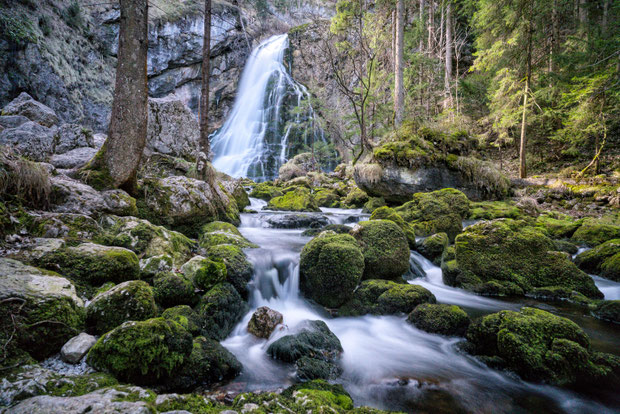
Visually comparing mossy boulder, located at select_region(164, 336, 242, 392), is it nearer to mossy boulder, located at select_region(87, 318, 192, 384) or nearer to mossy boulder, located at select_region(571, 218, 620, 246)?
mossy boulder, located at select_region(87, 318, 192, 384)

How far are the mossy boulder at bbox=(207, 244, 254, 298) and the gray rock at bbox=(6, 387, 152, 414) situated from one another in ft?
9.72

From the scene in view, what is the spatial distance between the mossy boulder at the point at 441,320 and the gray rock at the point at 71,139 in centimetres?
928

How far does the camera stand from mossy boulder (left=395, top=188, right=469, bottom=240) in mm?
8711

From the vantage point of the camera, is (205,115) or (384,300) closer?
(384,300)

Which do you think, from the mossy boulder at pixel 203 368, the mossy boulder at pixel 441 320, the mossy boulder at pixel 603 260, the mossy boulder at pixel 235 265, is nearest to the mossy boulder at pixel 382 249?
the mossy boulder at pixel 441 320

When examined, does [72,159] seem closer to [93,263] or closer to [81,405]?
[93,263]

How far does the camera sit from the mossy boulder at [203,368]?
2607 mm

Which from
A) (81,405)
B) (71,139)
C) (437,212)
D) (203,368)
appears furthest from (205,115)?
(437,212)

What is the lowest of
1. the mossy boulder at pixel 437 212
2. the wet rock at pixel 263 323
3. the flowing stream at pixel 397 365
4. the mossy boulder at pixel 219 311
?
the flowing stream at pixel 397 365

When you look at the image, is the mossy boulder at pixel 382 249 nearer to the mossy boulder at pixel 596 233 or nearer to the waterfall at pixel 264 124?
the mossy boulder at pixel 596 233

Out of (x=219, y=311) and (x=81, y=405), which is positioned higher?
(x=81, y=405)

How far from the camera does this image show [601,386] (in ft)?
9.99

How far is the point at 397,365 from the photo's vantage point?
3.77 metres

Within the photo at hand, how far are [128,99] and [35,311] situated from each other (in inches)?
167
